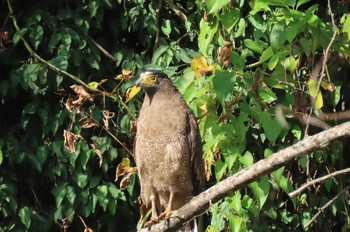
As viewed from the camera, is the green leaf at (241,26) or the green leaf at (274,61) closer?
the green leaf at (274,61)

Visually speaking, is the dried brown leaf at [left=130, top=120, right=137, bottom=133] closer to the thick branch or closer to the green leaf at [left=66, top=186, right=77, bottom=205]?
the green leaf at [left=66, top=186, right=77, bottom=205]

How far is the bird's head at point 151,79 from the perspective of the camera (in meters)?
5.55

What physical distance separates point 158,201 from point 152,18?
1.38m

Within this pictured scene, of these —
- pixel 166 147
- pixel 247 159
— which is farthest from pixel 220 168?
pixel 166 147

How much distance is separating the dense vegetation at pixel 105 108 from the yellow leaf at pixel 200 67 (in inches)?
9.0

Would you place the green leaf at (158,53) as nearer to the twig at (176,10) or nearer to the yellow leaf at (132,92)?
the twig at (176,10)

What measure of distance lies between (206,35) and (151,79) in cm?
40

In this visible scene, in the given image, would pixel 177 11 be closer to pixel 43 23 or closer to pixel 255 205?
Answer: pixel 43 23

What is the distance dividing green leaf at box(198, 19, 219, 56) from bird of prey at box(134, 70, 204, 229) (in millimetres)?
308

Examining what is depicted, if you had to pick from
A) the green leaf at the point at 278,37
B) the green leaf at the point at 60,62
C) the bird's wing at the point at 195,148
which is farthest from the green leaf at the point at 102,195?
the green leaf at the point at 278,37

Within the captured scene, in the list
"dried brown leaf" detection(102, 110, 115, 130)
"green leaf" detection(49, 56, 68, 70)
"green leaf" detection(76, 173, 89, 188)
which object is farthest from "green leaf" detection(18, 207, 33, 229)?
"green leaf" detection(49, 56, 68, 70)

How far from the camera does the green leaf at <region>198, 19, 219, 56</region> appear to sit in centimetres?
540

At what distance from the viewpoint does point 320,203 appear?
6.16m

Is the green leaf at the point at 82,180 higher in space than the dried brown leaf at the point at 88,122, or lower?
lower
